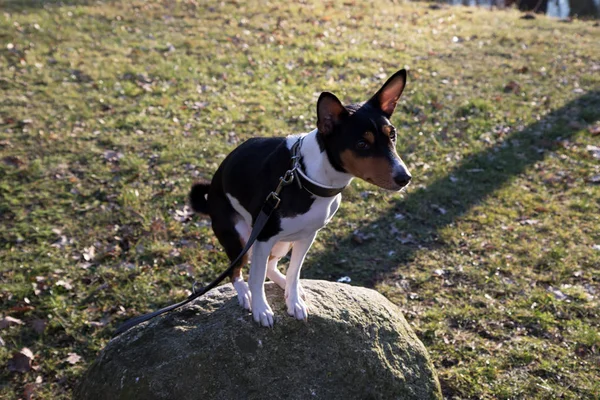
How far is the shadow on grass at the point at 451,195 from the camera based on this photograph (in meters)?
5.60

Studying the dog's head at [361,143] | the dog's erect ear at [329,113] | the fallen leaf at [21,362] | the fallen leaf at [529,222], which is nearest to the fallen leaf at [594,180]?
the fallen leaf at [529,222]

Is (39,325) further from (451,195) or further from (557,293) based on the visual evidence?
(451,195)

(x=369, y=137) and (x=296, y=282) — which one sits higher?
(x=369, y=137)

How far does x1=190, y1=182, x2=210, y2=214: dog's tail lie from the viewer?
4.08m

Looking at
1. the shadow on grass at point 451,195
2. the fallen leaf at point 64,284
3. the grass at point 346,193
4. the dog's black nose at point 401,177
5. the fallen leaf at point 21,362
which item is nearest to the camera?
the dog's black nose at point 401,177

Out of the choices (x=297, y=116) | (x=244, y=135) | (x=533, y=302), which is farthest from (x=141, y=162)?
(x=533, y=302)

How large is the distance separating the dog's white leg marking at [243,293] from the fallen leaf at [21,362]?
1.88 metres

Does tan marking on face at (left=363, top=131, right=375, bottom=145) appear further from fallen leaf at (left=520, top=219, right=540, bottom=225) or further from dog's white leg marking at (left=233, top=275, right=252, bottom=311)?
fallen leaf at (left=520, top=219, right=540, bottom=225)

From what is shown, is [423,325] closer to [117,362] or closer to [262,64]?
[117,362]

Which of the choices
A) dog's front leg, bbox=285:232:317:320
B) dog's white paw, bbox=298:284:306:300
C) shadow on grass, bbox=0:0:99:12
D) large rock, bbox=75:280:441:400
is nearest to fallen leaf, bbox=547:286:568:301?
large rock, bbox=75:280:441:400

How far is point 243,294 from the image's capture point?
3.54 meters

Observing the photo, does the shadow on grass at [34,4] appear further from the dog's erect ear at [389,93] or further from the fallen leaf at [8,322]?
the dog's erect ear at [389,93]

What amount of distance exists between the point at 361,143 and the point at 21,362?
3177mm

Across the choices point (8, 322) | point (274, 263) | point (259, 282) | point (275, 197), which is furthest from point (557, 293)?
point (8, 322)
